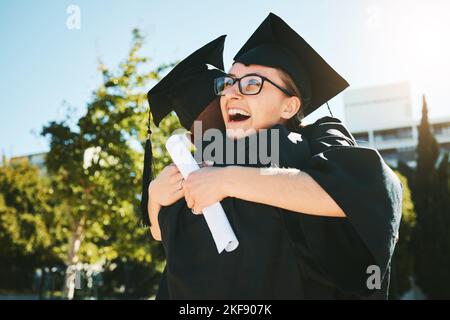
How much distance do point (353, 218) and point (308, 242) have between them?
0.64ft

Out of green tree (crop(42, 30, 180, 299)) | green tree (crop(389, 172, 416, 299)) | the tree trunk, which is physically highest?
green tree (crop(42, 30, 180, 299))

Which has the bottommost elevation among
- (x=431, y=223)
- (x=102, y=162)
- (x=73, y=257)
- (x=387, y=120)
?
(x=431, y=223)

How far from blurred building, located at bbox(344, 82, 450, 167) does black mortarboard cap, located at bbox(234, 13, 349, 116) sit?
55679 mm

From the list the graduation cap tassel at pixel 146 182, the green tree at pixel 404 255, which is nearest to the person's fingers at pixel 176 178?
the graduation cap tassel at pixel 146 182

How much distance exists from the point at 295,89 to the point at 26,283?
89.0ft

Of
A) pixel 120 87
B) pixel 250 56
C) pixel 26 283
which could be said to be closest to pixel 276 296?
pixel 250 56

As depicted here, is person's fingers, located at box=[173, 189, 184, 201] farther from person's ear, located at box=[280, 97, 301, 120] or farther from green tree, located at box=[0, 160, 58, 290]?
green tree, located at box=[0, 160, 58, 290]

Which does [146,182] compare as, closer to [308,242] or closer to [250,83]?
[250,83]

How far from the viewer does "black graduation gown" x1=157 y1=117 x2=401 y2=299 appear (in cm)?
147

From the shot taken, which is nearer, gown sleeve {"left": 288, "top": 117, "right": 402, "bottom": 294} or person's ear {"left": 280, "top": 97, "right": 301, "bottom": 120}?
gown sleeve {"left": 288, "top": 117, "right": 402, "bottom": 294}

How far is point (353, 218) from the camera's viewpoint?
4.79 feet

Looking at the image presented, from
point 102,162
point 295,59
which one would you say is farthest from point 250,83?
point 102,162

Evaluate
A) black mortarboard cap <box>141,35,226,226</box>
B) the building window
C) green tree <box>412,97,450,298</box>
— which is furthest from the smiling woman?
the building window

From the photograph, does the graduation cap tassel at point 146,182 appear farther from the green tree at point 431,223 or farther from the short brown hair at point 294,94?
the green tree at point 431,223
